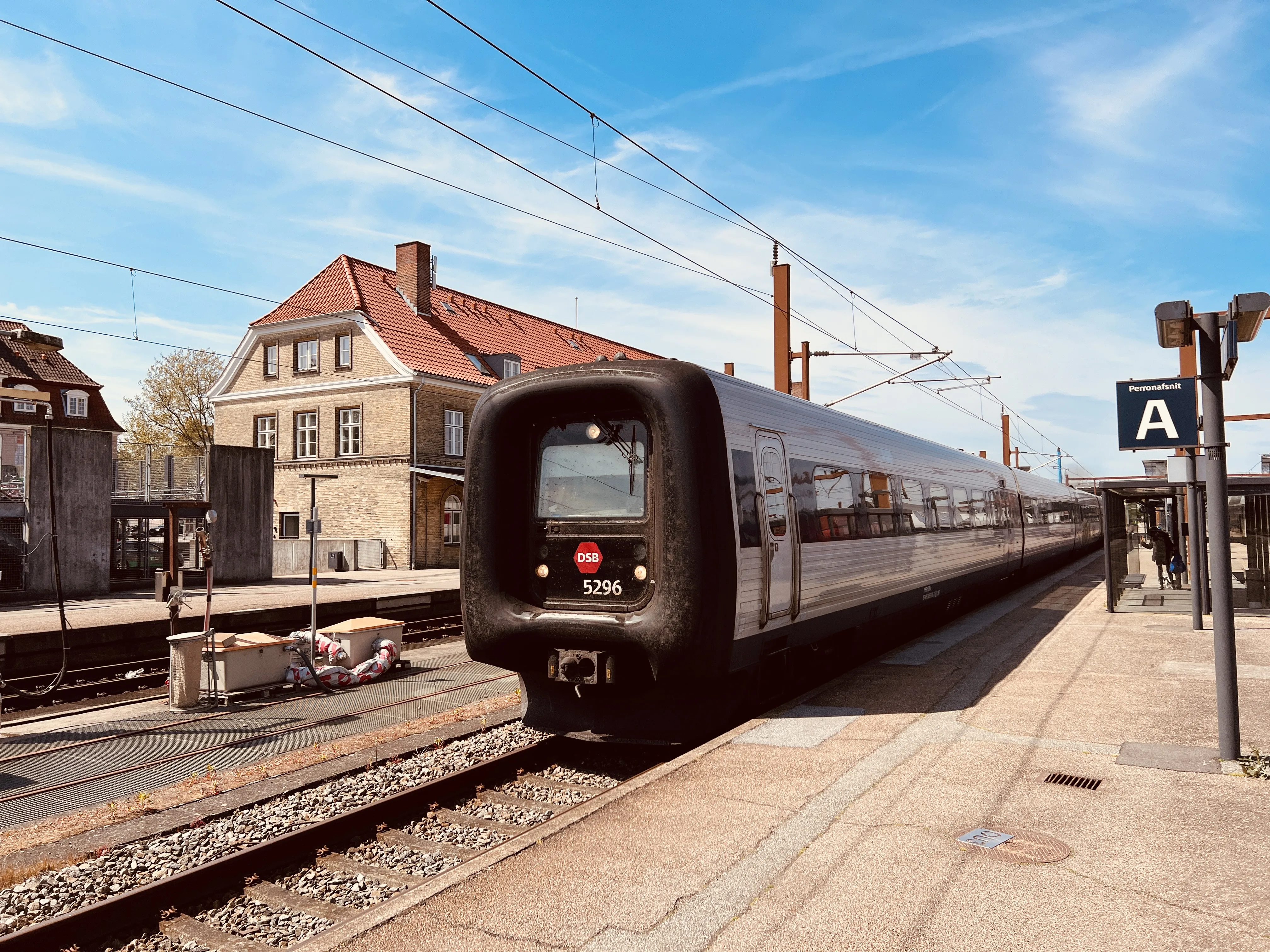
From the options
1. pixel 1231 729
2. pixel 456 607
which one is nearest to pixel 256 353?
pixel 456 607

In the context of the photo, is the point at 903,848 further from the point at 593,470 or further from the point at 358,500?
the point at 358,500

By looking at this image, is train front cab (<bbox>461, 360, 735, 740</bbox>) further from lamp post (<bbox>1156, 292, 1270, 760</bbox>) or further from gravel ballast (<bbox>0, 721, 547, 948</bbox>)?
lamp post (<bbox>1156, 292, 1270, 760</bbox>)

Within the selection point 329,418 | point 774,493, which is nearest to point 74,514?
point 329,418

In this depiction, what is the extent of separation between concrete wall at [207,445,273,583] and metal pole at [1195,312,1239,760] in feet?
83.0

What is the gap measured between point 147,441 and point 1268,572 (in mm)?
49621

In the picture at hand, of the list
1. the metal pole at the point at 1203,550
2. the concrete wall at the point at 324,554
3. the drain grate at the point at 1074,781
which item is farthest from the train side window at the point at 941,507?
the concrete wall at the point at 324,554

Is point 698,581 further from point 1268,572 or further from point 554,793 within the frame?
point 1268,572

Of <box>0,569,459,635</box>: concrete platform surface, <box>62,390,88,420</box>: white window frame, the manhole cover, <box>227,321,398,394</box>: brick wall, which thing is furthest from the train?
<box>62,390,88,420</box>: white window frame

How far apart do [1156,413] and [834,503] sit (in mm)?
3590

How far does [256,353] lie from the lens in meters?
37.5

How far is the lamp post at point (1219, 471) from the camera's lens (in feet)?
21.3

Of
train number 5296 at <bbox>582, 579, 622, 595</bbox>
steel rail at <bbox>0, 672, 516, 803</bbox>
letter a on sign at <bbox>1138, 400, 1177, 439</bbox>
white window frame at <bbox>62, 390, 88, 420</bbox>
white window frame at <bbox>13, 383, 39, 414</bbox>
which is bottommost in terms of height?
steel rail at <bbox>0, 672, 516, 803</bbox>

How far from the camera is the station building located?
32906 mm

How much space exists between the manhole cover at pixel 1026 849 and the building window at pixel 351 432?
31.2 m
